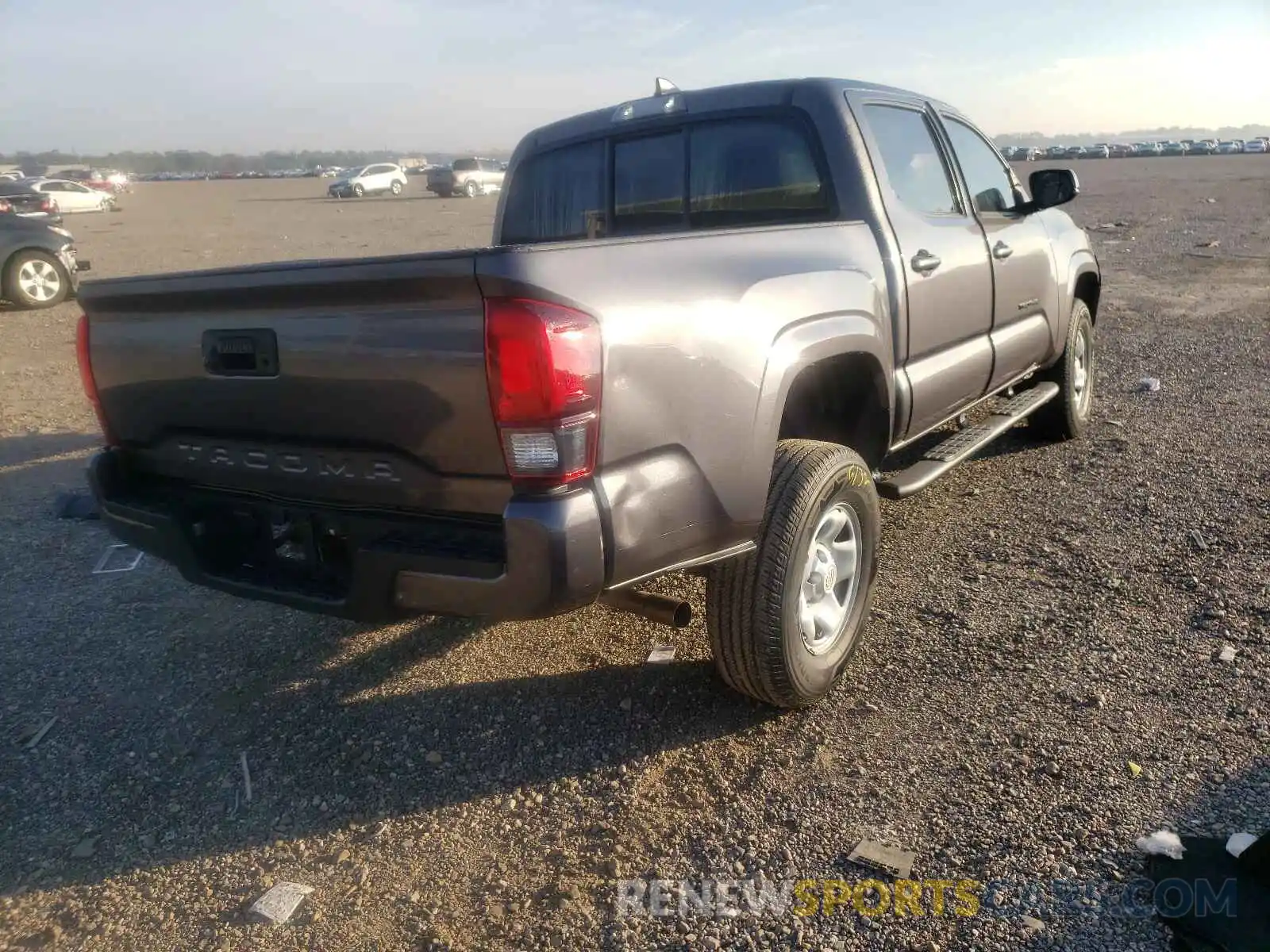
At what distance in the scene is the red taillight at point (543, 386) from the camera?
2.14m

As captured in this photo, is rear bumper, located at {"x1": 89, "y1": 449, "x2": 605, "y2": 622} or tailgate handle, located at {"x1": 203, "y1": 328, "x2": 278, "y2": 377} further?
tailgate handle, located at {"x1": 203, "y1": 328, "x2": 278, "y2": 377}

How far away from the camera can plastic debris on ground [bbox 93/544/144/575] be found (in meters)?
4.48

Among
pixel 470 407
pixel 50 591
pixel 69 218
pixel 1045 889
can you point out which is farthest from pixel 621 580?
pixel 69 218

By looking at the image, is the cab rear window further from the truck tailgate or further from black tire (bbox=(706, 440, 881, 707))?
the truck tailgate

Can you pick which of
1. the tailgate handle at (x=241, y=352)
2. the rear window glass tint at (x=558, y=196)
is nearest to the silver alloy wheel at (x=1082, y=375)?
the rear window glass tint at (x=558, y=196)

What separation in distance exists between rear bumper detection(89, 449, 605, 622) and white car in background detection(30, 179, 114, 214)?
37579 mm

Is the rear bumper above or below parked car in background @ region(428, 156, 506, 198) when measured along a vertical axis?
below

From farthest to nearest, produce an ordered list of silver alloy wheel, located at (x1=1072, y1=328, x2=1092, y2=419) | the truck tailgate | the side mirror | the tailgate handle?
silver alloy wheel, located at (x1=1072, y1=328, x2=1092, y2=419) → the side mirror → the tailgate handle → the truck tailgate

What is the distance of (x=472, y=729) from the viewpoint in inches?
123

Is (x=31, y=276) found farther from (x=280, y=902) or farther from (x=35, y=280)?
(x=280, y=902)

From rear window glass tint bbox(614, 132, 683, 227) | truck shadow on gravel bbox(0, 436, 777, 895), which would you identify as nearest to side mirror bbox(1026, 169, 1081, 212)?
rear window glass tint bbox(614, 132, 683, 227)

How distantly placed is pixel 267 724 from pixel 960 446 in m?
3.03

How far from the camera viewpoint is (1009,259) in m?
4.59

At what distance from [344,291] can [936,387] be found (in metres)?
2.52
